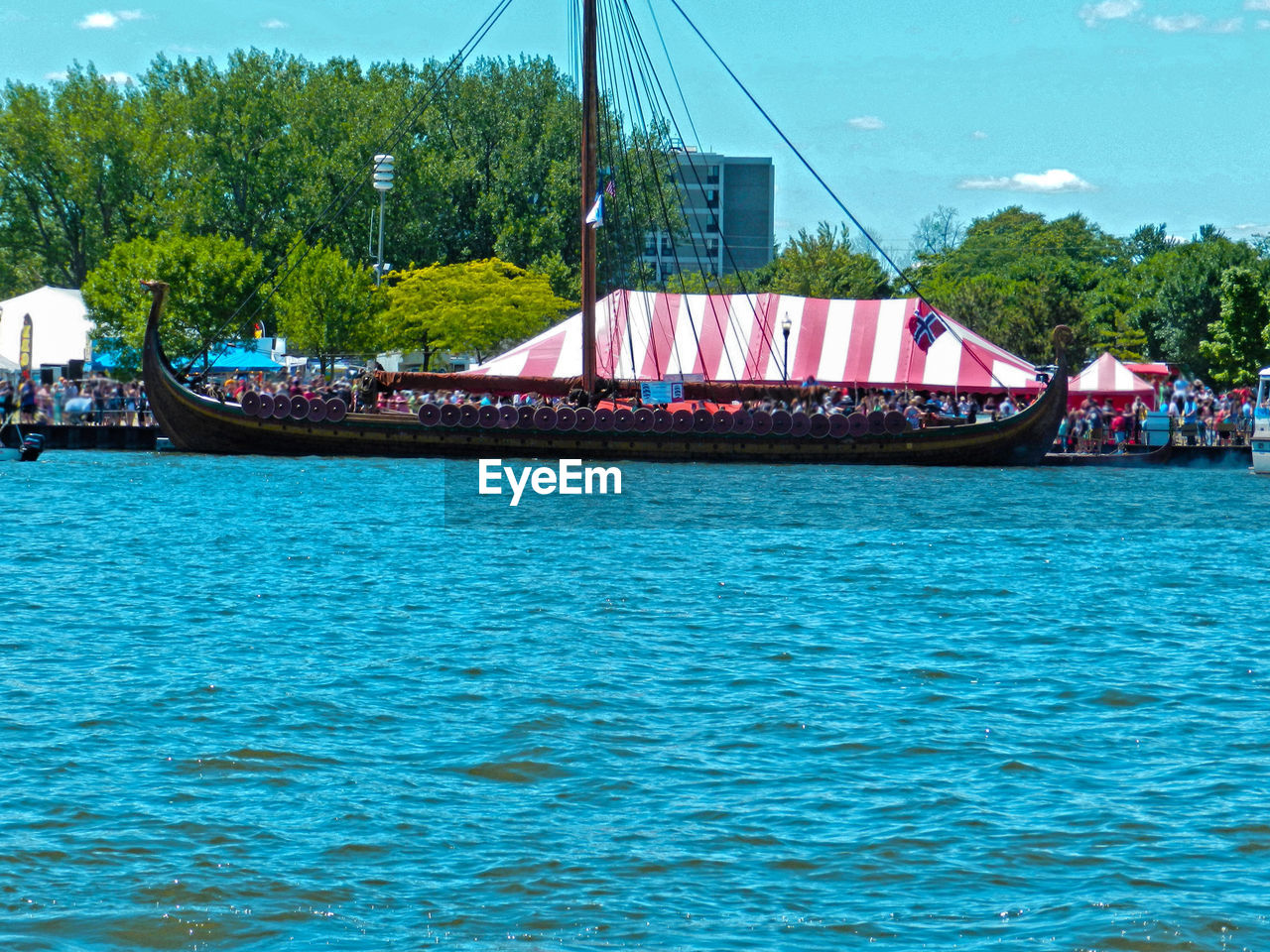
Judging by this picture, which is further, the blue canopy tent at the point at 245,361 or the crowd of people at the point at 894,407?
the blue canopy tent at the point at 245,361

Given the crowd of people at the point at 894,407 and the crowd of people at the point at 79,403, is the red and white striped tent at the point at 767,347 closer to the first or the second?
the crowd of people at the point at 894,407

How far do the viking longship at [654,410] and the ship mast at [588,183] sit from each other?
0.19ft

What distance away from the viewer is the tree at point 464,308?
69.7 metres

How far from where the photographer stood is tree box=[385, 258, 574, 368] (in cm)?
6969

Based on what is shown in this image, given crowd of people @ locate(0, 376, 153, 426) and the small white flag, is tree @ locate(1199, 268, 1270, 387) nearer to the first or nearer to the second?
the small white flag

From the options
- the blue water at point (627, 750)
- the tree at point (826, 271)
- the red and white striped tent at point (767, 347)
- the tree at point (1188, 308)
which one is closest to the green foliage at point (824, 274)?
the tree at point (826, 271)

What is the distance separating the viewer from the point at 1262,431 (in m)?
44.8

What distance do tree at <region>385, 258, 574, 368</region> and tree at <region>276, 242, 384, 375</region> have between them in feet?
4.94

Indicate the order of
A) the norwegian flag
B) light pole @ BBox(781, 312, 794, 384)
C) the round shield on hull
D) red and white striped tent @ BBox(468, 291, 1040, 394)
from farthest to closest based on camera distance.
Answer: red and white striped tent @ BBox(468, 291, 1040, 394), light pole @ BBox(781, 312, 794, 384), the norwegian flag, the round shield on hull

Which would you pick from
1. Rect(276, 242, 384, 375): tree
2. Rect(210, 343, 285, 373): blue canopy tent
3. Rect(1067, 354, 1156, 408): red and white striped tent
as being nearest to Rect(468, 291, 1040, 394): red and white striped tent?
Rect(1067, 354, 1156, 408): red and white striped tent

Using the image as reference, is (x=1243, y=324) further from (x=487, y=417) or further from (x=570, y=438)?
(x=487, y=417)

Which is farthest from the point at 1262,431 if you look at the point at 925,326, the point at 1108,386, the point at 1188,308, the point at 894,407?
the point at 1188,308

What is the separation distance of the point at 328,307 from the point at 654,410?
22.1m

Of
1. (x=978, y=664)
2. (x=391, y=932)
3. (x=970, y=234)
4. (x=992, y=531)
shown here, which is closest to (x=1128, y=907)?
Answer: (x=391, y=932)
